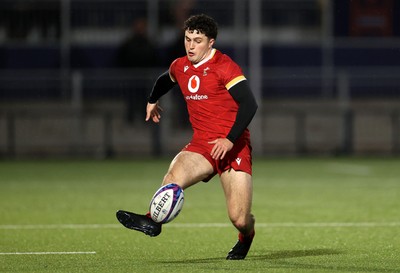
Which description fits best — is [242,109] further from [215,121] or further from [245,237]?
[245,237]

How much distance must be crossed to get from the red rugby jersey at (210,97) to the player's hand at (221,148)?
1.34 ft

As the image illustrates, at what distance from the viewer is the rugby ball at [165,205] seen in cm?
884

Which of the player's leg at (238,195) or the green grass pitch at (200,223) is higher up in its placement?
the player's leg at (238,195)

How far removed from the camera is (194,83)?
9.45 metres

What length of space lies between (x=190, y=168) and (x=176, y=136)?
592 inches

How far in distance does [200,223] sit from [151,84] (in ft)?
40.7

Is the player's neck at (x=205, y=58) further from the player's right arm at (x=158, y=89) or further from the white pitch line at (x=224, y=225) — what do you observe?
the white pitch line at (x=224, y=225)

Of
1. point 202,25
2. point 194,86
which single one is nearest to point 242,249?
point 194,86

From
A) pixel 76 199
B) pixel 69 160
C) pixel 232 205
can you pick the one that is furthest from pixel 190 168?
pixel 69 160

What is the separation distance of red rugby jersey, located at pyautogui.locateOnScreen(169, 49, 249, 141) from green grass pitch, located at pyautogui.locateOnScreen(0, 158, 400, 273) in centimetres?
106

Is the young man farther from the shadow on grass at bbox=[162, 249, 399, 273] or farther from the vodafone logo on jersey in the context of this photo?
the shadow on grass at bbox=[162, 249, 399, 273]

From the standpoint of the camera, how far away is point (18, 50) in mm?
29234

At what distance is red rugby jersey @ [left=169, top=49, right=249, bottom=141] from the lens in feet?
30.8

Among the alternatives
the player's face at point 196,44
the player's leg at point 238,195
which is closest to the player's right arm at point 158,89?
the player's face at point 196,44
